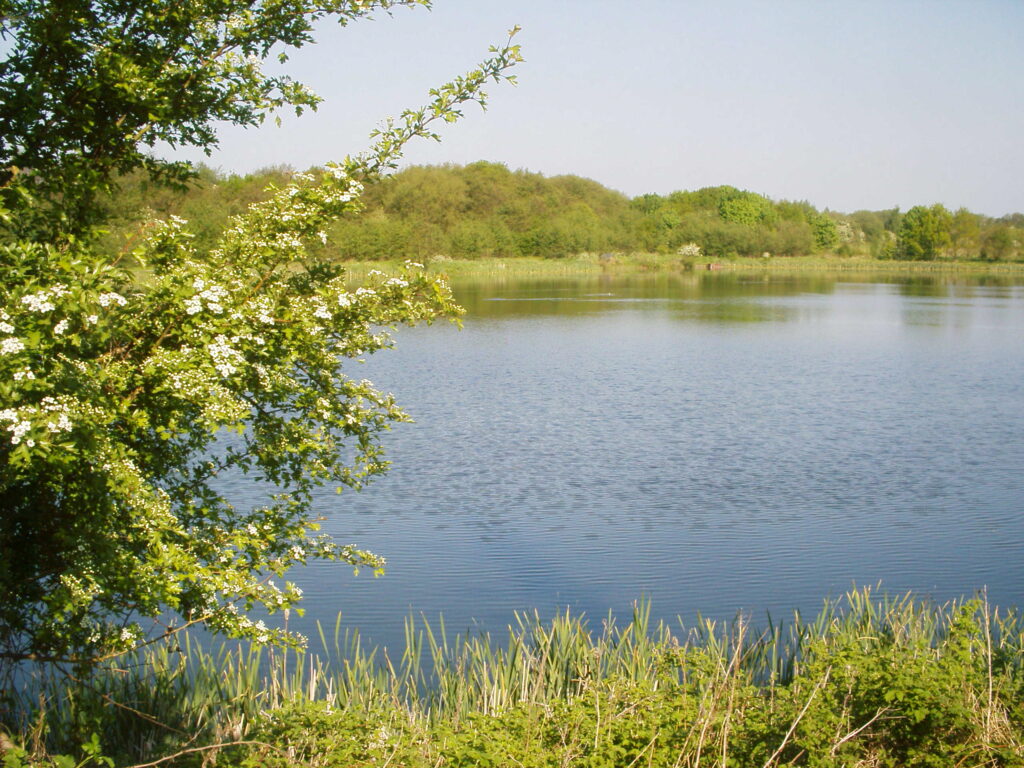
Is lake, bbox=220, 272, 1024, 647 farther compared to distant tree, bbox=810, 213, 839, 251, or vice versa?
distant tree, bbox=810, 213, 839, 251

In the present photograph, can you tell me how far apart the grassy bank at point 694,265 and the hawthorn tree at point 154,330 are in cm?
6920

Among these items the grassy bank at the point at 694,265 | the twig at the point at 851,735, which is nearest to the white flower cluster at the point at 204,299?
the twig at the point at 851,735

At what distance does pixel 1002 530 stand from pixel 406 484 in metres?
6.27

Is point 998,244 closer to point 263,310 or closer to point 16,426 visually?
point 263,310

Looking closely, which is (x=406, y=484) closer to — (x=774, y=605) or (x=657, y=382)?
(x=774, y=605)

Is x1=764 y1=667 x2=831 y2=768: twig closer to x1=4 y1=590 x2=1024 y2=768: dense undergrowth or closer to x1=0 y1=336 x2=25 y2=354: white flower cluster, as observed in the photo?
x1=4 y1=590 x2=1024 y2=768: dense undergrowth

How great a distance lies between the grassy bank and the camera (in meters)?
78.6

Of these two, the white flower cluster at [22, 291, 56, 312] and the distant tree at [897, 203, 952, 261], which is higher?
the distant tree at [897, 203, 952, 261]

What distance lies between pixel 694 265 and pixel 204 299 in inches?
3514

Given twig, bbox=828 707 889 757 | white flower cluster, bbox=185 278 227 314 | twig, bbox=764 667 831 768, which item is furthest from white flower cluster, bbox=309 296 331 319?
twig, bbox=828 707 889 757

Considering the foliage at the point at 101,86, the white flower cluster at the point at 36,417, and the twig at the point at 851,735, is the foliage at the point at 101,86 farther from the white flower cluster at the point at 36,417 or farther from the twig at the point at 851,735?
the twig at the point at 851,735

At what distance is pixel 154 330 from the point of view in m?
3.78

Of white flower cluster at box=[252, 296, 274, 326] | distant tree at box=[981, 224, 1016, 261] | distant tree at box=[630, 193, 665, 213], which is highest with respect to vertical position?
distant tree at box=[630, 193, 665, 213]

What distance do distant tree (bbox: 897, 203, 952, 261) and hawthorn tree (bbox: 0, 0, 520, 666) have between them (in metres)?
94.3
